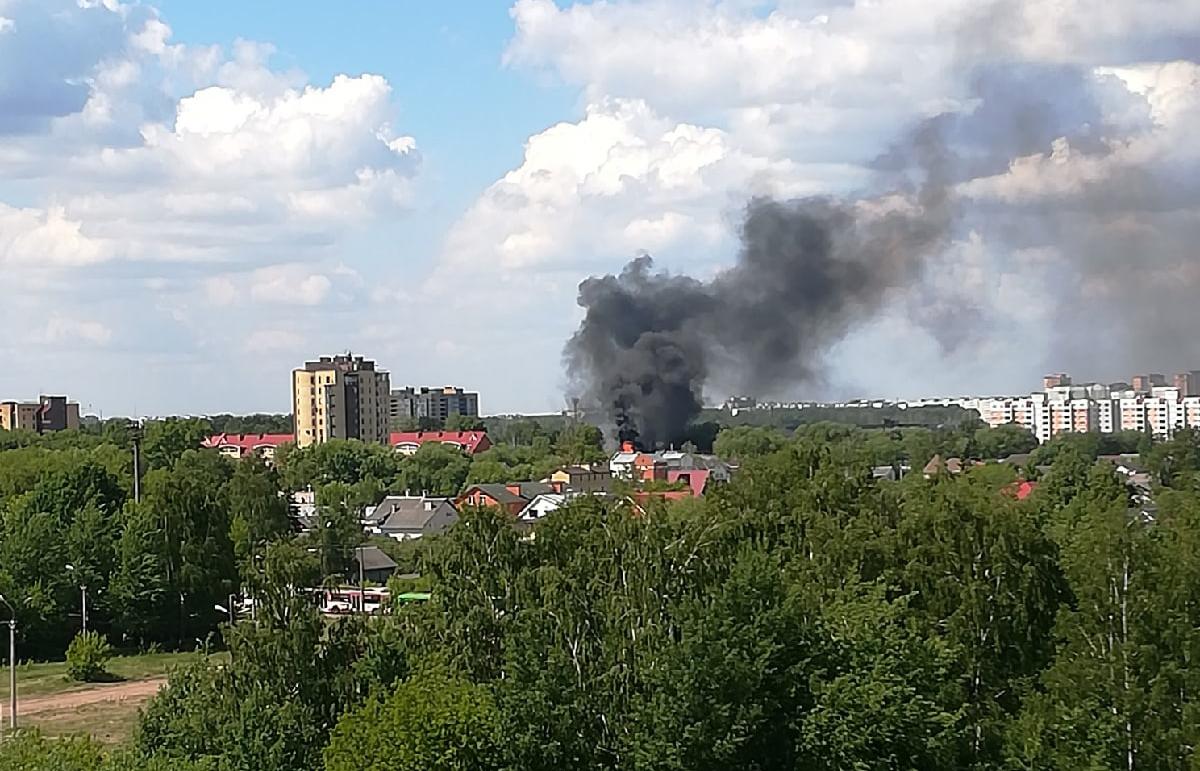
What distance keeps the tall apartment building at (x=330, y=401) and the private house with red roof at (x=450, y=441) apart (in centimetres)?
1003

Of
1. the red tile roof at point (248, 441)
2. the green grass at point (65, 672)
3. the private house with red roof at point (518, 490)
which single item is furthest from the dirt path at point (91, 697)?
the red tile roof at point (248, 441)

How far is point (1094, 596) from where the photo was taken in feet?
83.0

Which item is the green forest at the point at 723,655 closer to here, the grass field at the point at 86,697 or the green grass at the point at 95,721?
the grass field at the point at 86,697

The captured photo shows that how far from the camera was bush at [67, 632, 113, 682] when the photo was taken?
4503cm

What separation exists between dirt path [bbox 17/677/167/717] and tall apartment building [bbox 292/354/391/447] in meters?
102

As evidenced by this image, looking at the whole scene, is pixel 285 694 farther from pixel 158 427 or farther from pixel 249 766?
pixel 158 427

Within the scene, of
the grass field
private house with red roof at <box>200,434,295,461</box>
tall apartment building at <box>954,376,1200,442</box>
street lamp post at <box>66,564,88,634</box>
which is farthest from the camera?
tall apartment building at <box>954,376,1200,442</box>

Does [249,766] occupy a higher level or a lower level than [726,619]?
lower

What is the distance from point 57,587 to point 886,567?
33.6 metres

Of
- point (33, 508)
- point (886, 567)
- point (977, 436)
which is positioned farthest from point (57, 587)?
point (977, 436)

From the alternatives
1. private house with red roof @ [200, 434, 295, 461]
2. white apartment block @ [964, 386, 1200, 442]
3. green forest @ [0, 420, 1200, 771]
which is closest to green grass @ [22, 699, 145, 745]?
green forest @ [0, 420, 1200, 771]

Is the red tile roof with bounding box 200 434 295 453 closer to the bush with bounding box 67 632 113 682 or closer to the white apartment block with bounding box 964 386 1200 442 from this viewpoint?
the bush with bounding box 67 632 113 682

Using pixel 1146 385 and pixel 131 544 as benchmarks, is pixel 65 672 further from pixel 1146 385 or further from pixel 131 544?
pixel 1146 385

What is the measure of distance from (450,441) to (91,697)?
8657 cm
